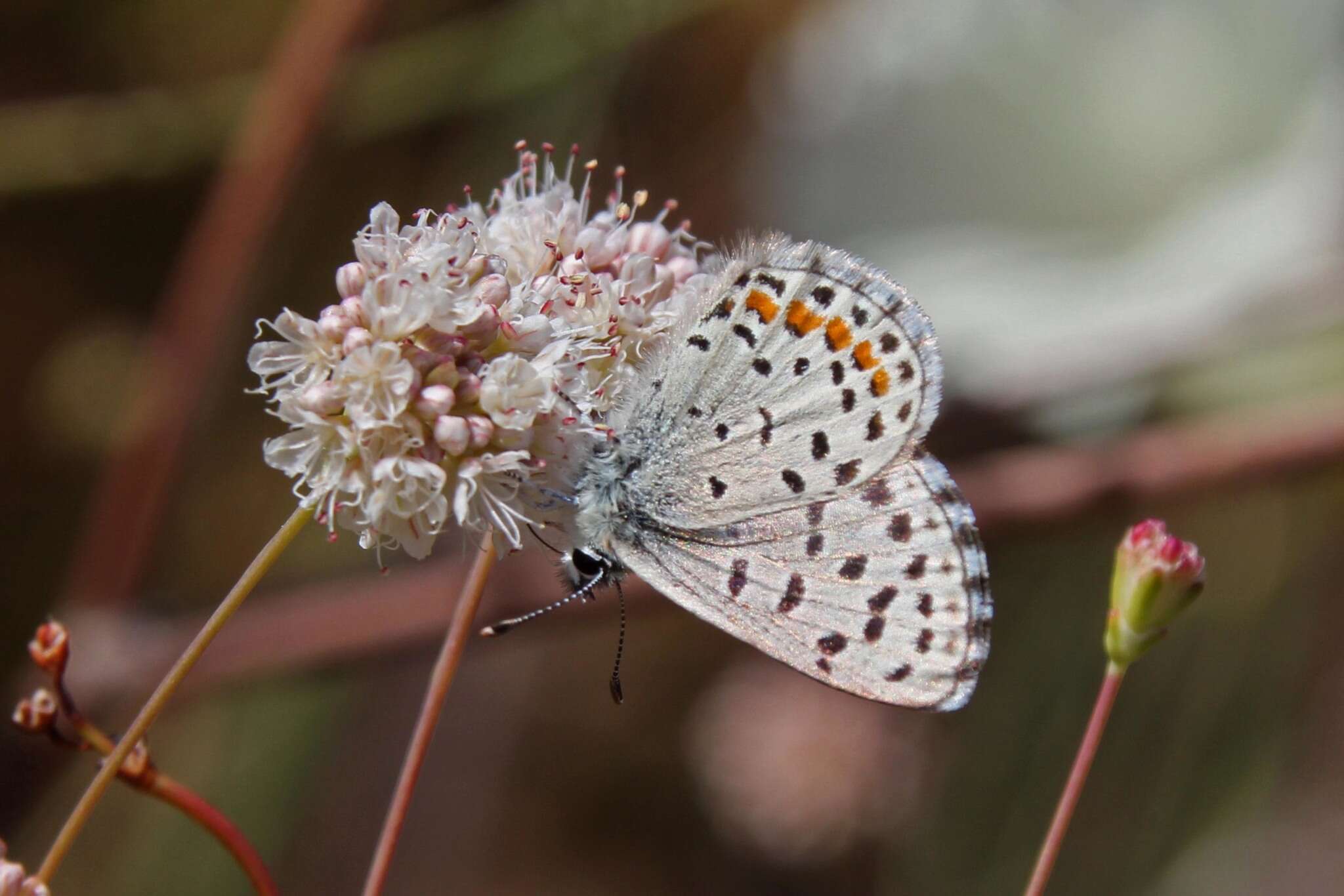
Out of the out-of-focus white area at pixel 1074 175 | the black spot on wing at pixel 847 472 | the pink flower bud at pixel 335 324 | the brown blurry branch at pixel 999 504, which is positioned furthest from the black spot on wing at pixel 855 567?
the out-of-focus white area at pixel 1074 175

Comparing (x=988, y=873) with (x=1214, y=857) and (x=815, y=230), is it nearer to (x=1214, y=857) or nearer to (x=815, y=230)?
(x=1214, y=857)

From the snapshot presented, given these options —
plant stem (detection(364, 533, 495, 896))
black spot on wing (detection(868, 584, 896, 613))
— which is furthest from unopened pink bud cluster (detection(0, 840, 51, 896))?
black spot on wing (detection(868, 584, 896, 613))

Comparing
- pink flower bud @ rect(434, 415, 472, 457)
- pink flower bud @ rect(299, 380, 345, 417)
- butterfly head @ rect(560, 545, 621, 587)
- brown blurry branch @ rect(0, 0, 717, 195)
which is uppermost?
brown blurry branch @ rect(0, 0, 717, 195)

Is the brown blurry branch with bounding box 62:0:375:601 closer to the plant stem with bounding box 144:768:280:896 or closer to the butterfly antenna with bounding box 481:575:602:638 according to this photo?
the butterfly antenna with bounding box 481:575:602:638

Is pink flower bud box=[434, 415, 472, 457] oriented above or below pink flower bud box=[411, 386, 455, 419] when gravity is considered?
below

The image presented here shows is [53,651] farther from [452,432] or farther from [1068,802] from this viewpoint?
[1068,802]
